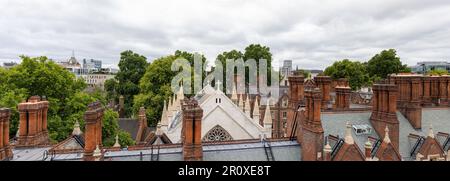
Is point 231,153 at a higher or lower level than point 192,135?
lower

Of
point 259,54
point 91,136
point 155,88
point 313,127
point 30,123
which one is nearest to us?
point 91,136

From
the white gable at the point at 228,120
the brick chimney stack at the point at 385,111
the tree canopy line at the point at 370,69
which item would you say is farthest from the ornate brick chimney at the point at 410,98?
the tree canopy line at the point at 370,69

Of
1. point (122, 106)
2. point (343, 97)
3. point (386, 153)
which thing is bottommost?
point (122, 106)

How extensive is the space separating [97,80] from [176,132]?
383 ft

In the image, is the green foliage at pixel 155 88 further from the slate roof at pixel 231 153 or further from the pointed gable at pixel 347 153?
the pointed gable at pixel 347 153

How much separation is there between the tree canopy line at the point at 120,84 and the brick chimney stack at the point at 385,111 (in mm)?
18613

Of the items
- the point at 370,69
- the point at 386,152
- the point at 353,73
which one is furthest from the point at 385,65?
the point at 386,152

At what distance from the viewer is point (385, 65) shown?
190 ft

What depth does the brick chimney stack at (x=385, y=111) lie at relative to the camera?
43.5ft

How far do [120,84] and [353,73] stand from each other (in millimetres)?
45698

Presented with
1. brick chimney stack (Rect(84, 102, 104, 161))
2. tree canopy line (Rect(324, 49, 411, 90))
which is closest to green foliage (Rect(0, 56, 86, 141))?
brick chimney stack (Rect(84, 102, 104, 161))

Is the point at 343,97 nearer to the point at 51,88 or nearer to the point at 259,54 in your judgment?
the point at 51,88

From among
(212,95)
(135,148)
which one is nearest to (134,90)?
(212,95)
